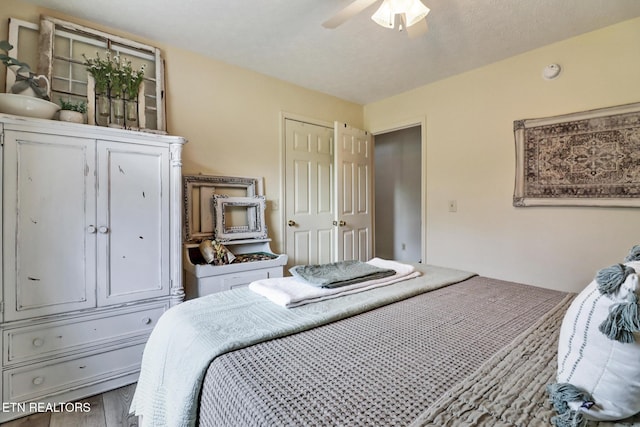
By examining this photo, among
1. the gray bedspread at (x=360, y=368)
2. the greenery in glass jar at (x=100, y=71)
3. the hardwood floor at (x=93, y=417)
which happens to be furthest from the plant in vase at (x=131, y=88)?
the gray bedspread at (x=360, y=368)

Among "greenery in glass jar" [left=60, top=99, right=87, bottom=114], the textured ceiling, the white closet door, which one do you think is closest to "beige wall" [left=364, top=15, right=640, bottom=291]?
the textured ceiling

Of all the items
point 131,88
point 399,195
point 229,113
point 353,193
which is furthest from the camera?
point 399,195

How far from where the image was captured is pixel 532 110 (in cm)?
246

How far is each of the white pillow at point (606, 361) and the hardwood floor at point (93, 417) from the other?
192cm

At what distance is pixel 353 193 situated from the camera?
11.1 ft

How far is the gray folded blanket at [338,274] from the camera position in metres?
1.48

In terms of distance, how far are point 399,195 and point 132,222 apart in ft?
12.8

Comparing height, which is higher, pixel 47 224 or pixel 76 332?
pixel 47 224

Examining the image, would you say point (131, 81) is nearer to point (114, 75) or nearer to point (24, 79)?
point (114, 75)

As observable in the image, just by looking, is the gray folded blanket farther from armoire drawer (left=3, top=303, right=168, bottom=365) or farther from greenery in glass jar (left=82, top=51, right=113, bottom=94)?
greenery in glass jar (left=82, top=51, right=113, bottom=94)

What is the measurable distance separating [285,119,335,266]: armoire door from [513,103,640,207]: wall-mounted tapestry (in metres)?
1.84

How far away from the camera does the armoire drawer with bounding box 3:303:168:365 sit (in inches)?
62.5

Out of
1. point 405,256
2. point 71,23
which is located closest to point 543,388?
point 71,23

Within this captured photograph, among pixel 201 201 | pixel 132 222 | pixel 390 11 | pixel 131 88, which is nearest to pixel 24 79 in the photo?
pixel 131 88
